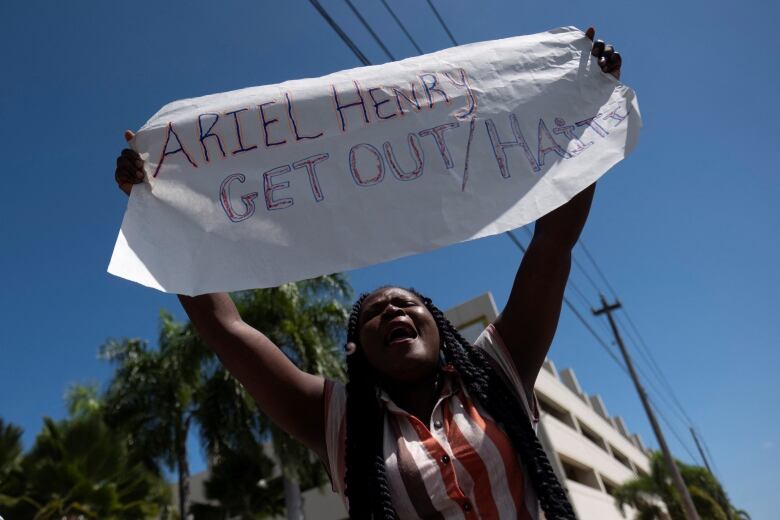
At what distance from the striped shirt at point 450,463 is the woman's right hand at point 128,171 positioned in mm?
1025

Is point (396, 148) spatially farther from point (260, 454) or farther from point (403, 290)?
point (260, 454)

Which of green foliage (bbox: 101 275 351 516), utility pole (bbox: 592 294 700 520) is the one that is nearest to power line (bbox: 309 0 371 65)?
green foliage (bbox: 101 275 351 516)

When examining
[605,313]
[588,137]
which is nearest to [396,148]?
[588,137]

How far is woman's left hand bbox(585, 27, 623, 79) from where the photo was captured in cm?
245

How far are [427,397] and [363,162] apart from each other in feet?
2.83

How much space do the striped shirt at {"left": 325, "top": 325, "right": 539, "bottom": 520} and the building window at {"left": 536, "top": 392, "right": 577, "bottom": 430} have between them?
21.5m

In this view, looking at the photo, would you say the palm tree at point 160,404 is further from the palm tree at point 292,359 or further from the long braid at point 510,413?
the long braid at point 510,413

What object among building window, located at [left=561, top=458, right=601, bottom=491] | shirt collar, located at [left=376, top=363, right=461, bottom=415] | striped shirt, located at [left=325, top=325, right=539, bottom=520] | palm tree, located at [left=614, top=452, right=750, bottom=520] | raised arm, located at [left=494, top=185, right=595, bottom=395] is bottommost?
striped shirt, located at [left=325, top=325, right=539, bottom=520]

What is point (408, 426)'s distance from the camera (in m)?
1.62

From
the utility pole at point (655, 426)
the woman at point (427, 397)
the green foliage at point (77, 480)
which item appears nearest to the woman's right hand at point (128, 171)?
the woman at point (427, 397)

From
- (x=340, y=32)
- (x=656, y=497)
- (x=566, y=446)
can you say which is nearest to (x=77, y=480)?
(x=340, y=32)

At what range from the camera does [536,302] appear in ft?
5.88

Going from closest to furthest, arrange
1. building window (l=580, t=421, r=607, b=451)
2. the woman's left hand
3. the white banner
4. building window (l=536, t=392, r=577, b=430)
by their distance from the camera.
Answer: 1. the white banner
2. the woman's left hand
3. building window (l=536, t=392, r=577, b=430)
4. building window (l=580, t=421, r=607, b=451)

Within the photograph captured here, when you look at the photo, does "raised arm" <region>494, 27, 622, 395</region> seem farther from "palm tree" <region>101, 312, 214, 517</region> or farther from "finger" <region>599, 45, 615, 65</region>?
"palm tree" <region>101, 312, 214, 517</region>
